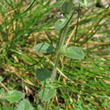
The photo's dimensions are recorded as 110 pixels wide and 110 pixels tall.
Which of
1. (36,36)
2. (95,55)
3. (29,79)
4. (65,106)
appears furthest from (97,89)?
(36,36)

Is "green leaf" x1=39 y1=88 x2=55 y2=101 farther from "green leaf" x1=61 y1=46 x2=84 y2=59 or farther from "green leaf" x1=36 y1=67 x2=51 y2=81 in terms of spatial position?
"green leaf" x1=61 y1=46 x2=84 y2=59

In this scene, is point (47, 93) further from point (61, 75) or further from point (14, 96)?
point (61, 75)

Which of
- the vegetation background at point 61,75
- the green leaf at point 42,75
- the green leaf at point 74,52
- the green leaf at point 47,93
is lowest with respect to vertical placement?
the vegetation background at point 61,75

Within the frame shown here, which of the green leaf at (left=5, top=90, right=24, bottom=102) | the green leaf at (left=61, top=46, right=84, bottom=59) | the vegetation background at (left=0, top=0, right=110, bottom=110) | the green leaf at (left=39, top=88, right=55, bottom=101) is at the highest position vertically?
the green leaf at (left=61, top=46, right=84, bottom=59)

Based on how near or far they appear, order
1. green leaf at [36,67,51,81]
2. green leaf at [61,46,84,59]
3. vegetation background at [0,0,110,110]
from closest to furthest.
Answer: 1. green leaf at [61,46,84,59]
2. green leaf at [36,67,51,81]
3. vegetation background at [0,0,110,110]

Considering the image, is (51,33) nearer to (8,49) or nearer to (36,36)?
(36,36)

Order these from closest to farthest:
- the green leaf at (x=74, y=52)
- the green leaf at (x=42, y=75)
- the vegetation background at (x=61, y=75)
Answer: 1. the green leaf at (x=74, y=52)
2. the green leaf at (x=42, y=75)
3. the vegetation background at (x=61, y=75)

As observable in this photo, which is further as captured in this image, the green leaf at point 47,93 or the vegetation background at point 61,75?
the vegetation background at point 61,75

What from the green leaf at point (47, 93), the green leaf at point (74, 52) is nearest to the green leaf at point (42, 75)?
the green leaf at point (47, 93)

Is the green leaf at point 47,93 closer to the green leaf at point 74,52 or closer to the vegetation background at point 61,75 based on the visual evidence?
the green leaf at point 74,52

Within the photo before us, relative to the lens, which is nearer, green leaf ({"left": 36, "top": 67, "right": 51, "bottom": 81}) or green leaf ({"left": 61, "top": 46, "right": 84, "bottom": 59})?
green leaf ({"left": 61, "top": 46, "right": 84, "bottom": 59})

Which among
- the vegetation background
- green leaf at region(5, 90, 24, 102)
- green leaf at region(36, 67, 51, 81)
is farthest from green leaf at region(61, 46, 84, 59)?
the vegetation background
